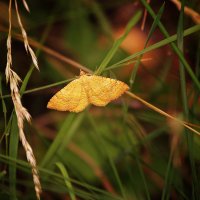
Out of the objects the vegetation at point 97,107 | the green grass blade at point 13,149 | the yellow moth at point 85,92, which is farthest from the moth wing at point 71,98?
the vegetation at point 97,107

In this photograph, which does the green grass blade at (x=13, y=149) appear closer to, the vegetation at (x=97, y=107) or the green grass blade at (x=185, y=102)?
the vegetation at (x=97, y=107)

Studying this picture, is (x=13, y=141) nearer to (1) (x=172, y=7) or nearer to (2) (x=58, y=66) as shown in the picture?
(2) (x=58, y=66)

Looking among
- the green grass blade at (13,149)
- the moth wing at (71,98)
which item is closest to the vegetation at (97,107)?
the green grass blade at (13,149)

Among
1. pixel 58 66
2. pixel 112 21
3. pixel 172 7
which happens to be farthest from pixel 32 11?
pixel 172 7

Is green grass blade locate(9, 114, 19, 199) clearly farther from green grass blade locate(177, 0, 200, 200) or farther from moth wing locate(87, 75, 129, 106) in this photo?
green grass blade locate(177, 0, 200, 200)

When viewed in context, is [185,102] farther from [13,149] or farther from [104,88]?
[13,149]

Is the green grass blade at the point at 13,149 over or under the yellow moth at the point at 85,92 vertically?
under

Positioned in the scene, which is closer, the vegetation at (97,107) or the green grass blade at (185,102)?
the green grass blade at (185,102)
